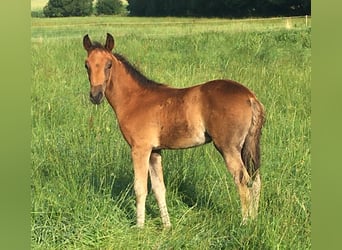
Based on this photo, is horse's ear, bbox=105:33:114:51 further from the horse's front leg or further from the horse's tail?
the horse's tail

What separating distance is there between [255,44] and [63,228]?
138 cm

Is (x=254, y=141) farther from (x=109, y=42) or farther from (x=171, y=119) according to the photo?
(x=109, y=42)

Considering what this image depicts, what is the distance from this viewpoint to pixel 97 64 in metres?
3.04

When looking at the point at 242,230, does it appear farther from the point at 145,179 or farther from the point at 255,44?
the point at 255,44

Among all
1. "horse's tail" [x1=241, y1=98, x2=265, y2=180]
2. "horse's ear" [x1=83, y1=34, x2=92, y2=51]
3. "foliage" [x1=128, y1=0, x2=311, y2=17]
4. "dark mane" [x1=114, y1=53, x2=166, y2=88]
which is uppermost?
"foliage" [x1=128, y1=0, x2=311, y2=17]

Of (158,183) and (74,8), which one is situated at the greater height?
(74,8)

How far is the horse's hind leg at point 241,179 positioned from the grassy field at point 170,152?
2.8 inches

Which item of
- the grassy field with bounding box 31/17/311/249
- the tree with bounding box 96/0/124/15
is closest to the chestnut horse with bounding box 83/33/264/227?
the grassy field with bounding box 31/17/311/249

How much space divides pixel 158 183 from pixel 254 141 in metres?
0.54

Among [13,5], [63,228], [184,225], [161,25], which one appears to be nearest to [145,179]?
[184,225]

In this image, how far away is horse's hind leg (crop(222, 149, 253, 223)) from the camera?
2.99 metres

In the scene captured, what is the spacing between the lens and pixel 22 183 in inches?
117

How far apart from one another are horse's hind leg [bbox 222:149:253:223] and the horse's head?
68 centimetres

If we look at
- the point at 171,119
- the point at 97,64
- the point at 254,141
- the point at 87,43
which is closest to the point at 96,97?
the point at 97,64
